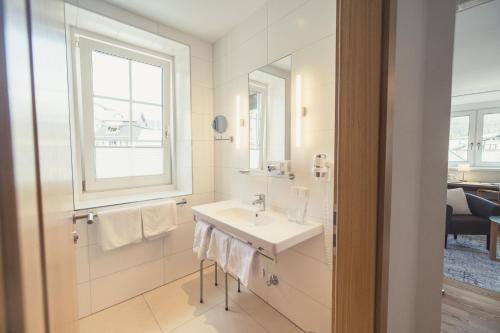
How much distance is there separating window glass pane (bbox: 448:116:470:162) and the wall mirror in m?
5.56

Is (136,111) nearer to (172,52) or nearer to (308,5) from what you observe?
(172,52)

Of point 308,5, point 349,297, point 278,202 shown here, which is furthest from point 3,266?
point 308,5

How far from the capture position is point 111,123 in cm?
204

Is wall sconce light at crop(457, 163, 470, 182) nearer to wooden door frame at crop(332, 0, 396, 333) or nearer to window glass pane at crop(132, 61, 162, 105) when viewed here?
wooden door frame at crop(332, 0, 396, 333)

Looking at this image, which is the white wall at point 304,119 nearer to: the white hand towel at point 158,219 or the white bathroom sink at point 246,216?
the white bathroom sink at point 246,216

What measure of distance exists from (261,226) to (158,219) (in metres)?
1.02

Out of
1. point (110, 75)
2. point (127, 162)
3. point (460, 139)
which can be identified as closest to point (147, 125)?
point (127, 162)

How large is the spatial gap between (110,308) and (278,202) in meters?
1.69

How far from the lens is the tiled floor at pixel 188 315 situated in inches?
64.0

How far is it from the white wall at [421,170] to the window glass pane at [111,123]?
223cm

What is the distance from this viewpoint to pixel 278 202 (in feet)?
5.85

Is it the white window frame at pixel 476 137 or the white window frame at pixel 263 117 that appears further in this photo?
the white window frame at pixel 476 137

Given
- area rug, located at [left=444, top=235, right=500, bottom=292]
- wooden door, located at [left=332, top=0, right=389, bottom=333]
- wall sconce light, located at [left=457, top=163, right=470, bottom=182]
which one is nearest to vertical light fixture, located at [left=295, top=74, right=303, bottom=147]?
wooden door, located at [left=332, top=0, right=389, bottom=333]

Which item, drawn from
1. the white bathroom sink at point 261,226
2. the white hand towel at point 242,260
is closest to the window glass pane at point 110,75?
the white bathroom sink at point 261,226
